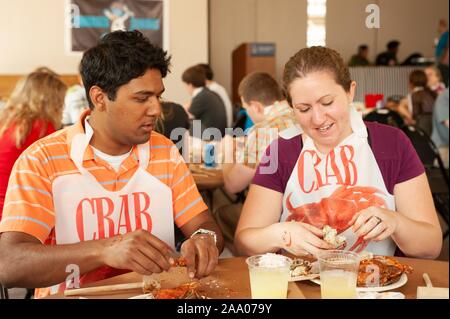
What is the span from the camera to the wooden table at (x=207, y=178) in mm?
2582

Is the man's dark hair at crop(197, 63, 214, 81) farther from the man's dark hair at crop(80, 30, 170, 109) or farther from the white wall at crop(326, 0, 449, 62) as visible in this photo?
the white wall at crop(326, 0, 449, 62)

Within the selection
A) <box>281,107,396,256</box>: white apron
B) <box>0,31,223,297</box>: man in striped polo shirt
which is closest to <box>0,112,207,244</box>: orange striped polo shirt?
<box>0,31,223,297</box>: man in striped polo shirt

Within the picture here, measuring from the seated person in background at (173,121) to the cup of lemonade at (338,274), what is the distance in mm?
708

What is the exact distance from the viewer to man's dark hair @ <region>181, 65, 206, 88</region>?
1482 mm

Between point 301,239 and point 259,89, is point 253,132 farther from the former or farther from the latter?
point 301,239

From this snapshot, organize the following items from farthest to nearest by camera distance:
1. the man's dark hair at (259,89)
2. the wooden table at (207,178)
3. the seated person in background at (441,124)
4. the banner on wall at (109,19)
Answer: the seated person in background at (441,124) < the wooden table at (207,178) < the man's dark hair at (259,89) < the banner on wall at (109,19)

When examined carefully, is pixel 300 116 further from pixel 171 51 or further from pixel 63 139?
pixel 63 139

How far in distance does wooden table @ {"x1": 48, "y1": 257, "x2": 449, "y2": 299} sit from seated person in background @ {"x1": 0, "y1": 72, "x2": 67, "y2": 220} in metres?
0.75

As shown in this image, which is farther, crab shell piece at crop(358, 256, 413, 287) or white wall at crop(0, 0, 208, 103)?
white wall at crop(0, 0, 208, 103)

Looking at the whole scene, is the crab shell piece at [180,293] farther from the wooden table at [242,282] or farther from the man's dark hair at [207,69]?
the man's dark hair at [207,69]

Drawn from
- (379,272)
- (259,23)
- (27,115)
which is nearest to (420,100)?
(259,23)

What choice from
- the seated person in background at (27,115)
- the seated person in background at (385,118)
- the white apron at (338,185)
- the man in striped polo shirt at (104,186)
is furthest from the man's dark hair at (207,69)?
the seated person in background at (385,118)
